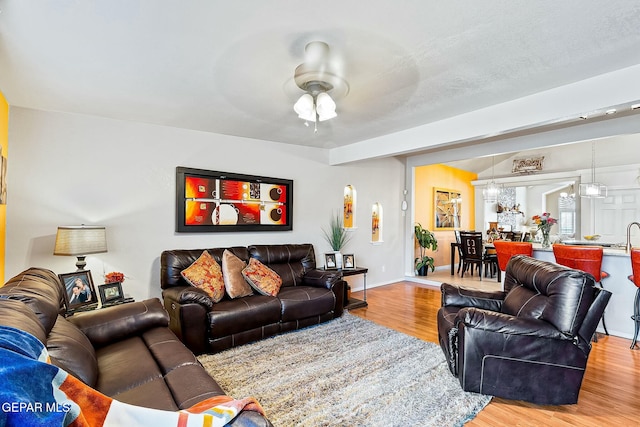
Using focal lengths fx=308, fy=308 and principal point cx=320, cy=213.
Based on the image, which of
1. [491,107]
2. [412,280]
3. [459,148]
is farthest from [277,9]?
[412,280]

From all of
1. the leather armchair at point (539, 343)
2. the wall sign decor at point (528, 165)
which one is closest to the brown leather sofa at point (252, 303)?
the leather armchair at point (539, 343)

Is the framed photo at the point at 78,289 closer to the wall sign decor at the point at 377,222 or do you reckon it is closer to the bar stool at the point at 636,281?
the wall sign decor at the point at 377,222

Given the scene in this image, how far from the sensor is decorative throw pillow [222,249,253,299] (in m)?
3.51

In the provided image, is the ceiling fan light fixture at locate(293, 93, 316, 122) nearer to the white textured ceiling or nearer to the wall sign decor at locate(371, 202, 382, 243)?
the white textured ceiling

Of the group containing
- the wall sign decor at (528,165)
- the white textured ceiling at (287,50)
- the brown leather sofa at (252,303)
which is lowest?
the brown leather sofa at (252,303)

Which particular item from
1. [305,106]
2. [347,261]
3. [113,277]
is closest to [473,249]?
[347,261]

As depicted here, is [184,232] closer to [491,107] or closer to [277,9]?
[277,9]

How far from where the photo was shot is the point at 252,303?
3295 mm

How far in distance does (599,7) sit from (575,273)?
65.3 inches

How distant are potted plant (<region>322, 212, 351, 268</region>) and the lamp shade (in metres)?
3.14

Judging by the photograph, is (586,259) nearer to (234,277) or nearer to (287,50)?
(287,50)

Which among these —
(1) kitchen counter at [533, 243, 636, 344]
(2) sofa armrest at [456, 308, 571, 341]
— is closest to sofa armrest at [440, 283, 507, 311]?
(2) sofa armrest at [456, 308, 571, 341]

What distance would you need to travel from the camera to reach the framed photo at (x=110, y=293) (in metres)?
3.00

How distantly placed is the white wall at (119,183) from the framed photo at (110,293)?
19.9 inches
